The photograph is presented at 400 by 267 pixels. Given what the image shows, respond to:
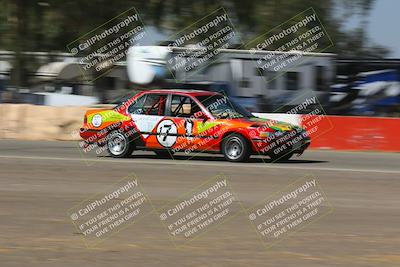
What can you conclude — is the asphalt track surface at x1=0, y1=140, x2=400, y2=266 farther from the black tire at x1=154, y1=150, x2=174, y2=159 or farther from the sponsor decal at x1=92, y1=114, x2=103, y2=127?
the sponsor decal at x1=92, y1=114, x2=103, y2=127

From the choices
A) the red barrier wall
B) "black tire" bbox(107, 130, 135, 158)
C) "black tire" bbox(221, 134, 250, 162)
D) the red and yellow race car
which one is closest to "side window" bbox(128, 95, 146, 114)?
the red and yellow race car

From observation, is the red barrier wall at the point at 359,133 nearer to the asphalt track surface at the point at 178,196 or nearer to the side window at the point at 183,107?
the asphalt track surface at the point at 178,196

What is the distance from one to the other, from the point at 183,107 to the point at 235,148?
4.13 feet

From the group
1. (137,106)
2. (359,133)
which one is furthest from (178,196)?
(359,133)

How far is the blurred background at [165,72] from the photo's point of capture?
25.0 meters

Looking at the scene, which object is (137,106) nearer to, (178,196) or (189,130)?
(189,130)

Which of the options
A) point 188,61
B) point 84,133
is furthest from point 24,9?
point 84,133

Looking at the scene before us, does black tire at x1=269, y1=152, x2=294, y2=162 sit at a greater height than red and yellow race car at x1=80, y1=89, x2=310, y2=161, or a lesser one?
lesser

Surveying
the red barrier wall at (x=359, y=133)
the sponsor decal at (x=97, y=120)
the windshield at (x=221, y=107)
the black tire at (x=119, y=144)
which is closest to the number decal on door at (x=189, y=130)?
the windshield at (x=221, y=107)

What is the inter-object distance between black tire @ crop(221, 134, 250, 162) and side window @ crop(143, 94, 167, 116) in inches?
53.2

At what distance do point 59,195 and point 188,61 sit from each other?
17938mm

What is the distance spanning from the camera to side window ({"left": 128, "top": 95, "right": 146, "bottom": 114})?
15.8 meters

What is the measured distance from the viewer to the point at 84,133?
16.2 metres

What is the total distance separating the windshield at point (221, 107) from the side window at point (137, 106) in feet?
3.59
